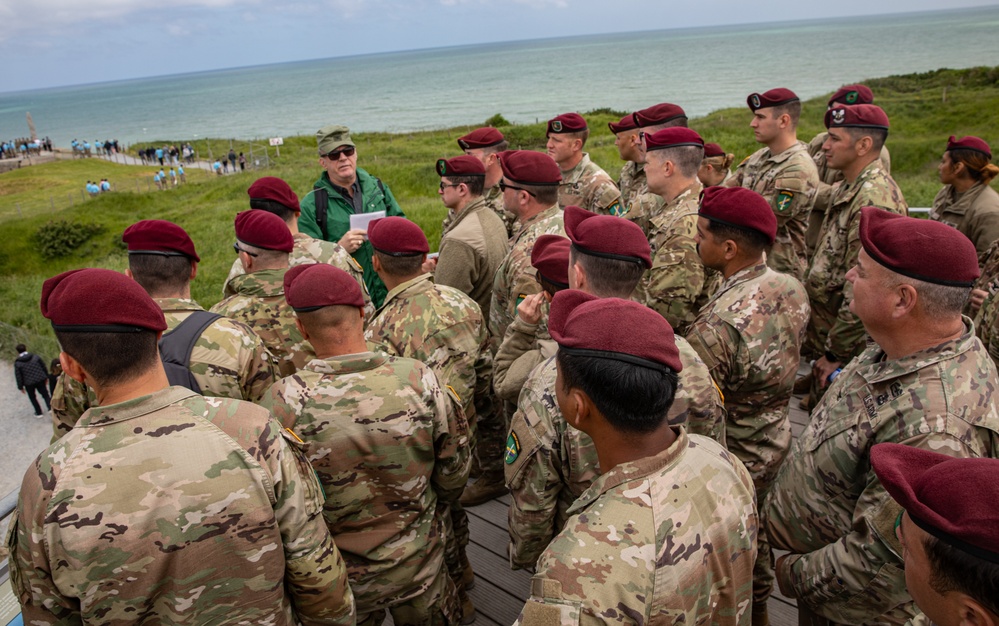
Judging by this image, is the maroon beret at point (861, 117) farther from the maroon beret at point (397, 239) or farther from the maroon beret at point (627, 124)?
the maroon beret at point (397, 239)

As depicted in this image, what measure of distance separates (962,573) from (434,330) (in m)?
2.43

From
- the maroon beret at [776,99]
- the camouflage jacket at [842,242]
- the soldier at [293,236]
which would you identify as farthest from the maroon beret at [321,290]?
the maroon beret at [776,99]

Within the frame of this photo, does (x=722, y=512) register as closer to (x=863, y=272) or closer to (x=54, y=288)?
(x=863, y=272)

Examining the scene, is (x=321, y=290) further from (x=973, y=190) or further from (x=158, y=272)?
(x=973, y=190)

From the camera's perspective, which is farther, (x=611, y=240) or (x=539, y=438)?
(x=611, y=240)

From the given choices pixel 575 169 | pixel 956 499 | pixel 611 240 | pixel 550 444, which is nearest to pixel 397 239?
pixel 611 240

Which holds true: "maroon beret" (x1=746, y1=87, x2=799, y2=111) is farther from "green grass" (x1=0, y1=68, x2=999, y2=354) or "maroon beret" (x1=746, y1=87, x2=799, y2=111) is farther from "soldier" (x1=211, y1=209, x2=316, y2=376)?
"green grass" (x1=0, y1=68, x2=999, y2=354)

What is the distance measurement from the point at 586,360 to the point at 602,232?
3.28 ft

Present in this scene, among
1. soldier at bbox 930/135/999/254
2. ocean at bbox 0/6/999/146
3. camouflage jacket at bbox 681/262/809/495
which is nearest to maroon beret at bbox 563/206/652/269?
camouflage jacket at bbox 681/262/809/495

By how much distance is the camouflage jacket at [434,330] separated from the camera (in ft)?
10.6

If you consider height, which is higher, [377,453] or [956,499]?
[956,499]

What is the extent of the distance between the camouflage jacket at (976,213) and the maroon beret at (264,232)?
4.87 m

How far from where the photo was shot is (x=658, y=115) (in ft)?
18.2

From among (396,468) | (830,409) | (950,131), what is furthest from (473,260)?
(950,131)
